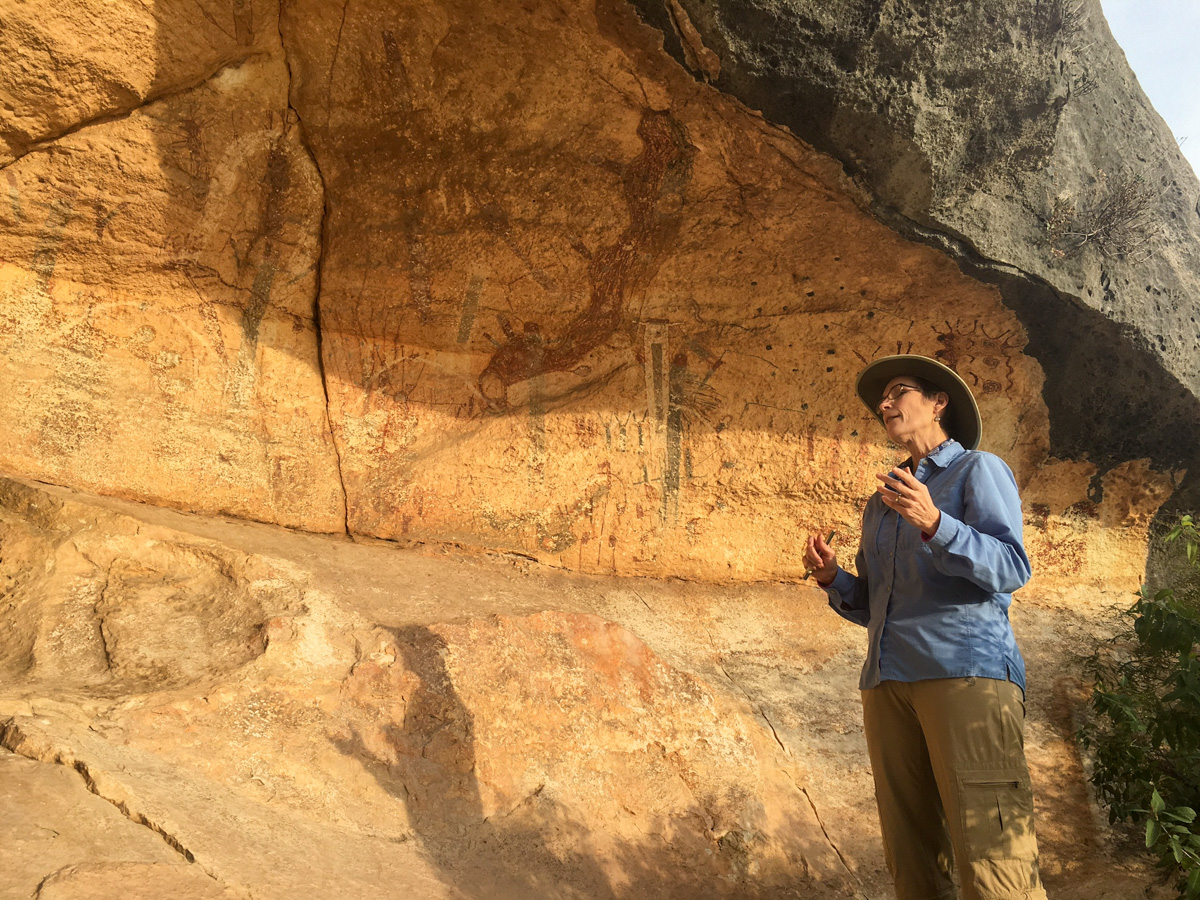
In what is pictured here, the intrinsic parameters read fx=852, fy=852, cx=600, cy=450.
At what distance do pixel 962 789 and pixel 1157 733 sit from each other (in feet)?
5.70

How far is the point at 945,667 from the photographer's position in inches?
67.9

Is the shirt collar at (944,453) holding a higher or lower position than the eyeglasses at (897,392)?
lower

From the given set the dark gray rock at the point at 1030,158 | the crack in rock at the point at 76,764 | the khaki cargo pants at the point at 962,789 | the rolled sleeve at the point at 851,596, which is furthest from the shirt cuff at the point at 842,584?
the dark gray rock at the point at 1030,158

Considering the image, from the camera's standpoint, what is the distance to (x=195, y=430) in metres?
3.82

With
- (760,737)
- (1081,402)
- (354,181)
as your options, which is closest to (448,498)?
(354,181)

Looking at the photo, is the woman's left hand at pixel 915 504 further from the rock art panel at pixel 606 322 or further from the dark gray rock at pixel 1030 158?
the rock art panel at pixel 606 322

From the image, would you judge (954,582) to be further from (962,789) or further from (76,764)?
(76,764)

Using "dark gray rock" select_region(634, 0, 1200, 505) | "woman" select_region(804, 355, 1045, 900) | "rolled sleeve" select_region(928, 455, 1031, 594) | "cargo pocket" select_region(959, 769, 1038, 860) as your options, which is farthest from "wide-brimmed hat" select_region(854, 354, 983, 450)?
"dark gray rock" select_region(634, 0, 1200, 505)

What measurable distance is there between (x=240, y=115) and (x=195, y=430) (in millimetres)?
1383

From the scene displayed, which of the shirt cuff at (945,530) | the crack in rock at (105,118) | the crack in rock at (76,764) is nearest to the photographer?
the shirt cuff at (945,530)

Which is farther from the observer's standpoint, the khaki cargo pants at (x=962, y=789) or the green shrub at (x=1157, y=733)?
the green shrub at (x=1157, y=733)

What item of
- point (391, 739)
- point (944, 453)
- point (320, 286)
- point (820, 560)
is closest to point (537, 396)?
point (320, 286)

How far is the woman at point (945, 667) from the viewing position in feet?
5.43

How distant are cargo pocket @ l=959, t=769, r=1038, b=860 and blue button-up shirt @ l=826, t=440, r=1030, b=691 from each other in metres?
0.20
